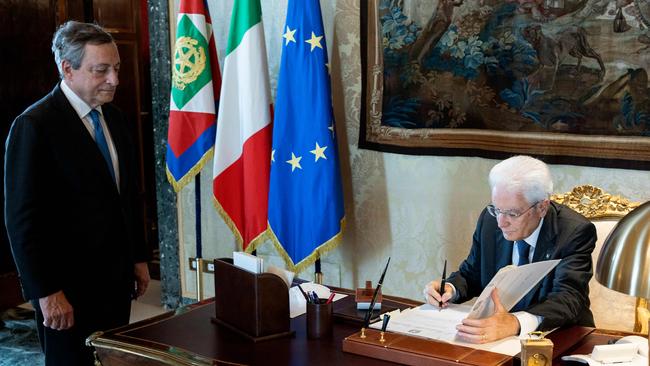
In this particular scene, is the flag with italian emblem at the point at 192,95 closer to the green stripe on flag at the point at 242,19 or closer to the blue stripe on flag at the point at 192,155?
the blue stripe on flag at the point at 192,155

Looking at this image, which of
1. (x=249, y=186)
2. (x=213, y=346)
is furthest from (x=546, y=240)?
(x=249, y=186)

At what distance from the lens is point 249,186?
4.21 meters

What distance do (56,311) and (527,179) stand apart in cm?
157

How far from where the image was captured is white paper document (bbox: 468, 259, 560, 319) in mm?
2074

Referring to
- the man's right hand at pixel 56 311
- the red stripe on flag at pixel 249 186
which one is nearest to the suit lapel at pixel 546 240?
the man's right hand at pixel 56 311

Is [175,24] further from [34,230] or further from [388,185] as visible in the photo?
[34,230]

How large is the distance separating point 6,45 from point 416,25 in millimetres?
2681

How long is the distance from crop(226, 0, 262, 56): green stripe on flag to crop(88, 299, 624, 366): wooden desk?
82.9 inches

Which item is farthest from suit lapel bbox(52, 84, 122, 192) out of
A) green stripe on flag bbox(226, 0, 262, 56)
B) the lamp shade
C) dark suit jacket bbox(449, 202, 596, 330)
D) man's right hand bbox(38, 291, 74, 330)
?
the lamp shade

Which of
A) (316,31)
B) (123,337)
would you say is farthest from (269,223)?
(123,337)

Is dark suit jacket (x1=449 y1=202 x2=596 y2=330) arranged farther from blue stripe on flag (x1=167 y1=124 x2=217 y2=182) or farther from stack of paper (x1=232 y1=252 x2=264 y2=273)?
blue stripe on flag (x1=167 y1=124 x2=217 y2=182)

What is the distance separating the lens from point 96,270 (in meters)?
2.79

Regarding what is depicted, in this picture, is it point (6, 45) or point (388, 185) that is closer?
point (388, 185)

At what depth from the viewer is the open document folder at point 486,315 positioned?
2.05 m
